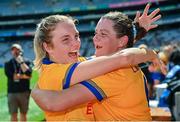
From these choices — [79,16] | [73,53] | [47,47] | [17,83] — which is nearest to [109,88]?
[73,53]

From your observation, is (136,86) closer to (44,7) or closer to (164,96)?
(164,96)

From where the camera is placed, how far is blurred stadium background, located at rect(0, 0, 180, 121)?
44.9m

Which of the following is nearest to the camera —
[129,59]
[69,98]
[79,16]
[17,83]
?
[69,98]

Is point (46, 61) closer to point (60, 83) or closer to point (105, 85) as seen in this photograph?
point (60, 83)

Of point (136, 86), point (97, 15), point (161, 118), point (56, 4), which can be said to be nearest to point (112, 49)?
point (136, 86)

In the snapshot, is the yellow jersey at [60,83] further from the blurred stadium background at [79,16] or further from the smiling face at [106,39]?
the blurred stadium background at [79,16]

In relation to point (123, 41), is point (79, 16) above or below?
below

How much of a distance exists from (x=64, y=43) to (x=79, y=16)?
1798 inches

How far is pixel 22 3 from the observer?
167 feet

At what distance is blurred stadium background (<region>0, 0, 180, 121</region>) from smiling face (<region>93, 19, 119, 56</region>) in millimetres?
40581

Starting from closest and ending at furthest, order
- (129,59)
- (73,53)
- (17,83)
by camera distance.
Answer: (129,59), (73,53), (17,83)

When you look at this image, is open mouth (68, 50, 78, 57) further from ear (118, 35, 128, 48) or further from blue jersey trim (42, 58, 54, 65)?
ear (118, 35, 128, 48)

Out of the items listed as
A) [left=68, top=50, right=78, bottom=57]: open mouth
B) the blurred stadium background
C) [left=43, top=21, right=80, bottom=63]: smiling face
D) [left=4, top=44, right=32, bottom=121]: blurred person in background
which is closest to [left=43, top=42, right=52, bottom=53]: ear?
[left=43, top=21, right=80, bottom=63]: smiling face

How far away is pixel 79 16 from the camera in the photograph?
157 ft
